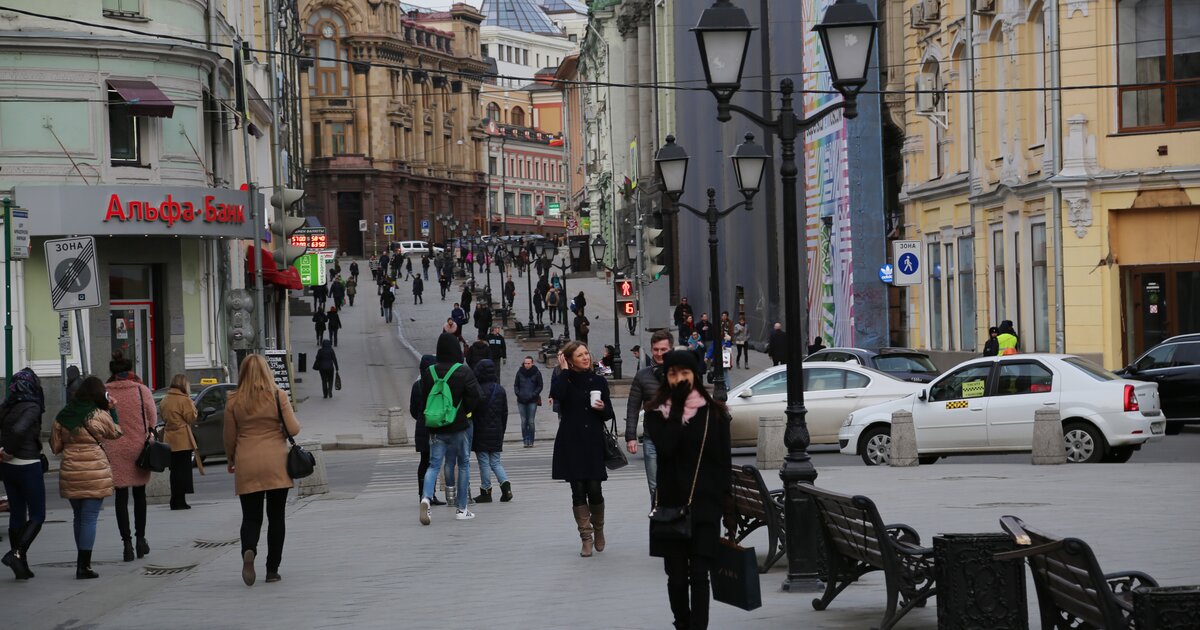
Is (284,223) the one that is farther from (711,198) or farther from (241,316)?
(711,198)

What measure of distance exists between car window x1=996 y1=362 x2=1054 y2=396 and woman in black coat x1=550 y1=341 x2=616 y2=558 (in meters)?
→ 9.31

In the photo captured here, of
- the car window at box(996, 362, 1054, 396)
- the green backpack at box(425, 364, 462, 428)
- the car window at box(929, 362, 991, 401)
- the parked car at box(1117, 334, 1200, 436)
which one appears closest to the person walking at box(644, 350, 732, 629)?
the green backpack at box(425, 364, 462, 428)

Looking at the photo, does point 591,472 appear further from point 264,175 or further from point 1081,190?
point 264,175

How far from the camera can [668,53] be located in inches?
3076

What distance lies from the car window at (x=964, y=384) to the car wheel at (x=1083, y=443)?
119 centimetres

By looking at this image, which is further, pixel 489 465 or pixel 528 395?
pixel 528 395

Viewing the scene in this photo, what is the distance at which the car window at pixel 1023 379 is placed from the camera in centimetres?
2173

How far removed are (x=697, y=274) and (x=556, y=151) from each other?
102 meters

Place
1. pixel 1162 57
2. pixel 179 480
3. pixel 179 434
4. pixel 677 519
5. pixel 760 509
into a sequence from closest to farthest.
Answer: pixel 677 519 → pixel 760 509 → pixel 179 434 → pixel 179 480 → pixel 1162 57

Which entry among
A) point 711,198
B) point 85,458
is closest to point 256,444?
point 85,458

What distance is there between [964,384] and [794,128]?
10.2 metres

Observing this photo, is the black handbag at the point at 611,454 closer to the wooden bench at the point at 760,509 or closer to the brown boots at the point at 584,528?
the brown boots at the point at 584,528

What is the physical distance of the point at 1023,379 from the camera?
2192 centimetres

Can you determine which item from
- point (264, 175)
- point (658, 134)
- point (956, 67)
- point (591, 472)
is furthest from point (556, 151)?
point (591, 472)
